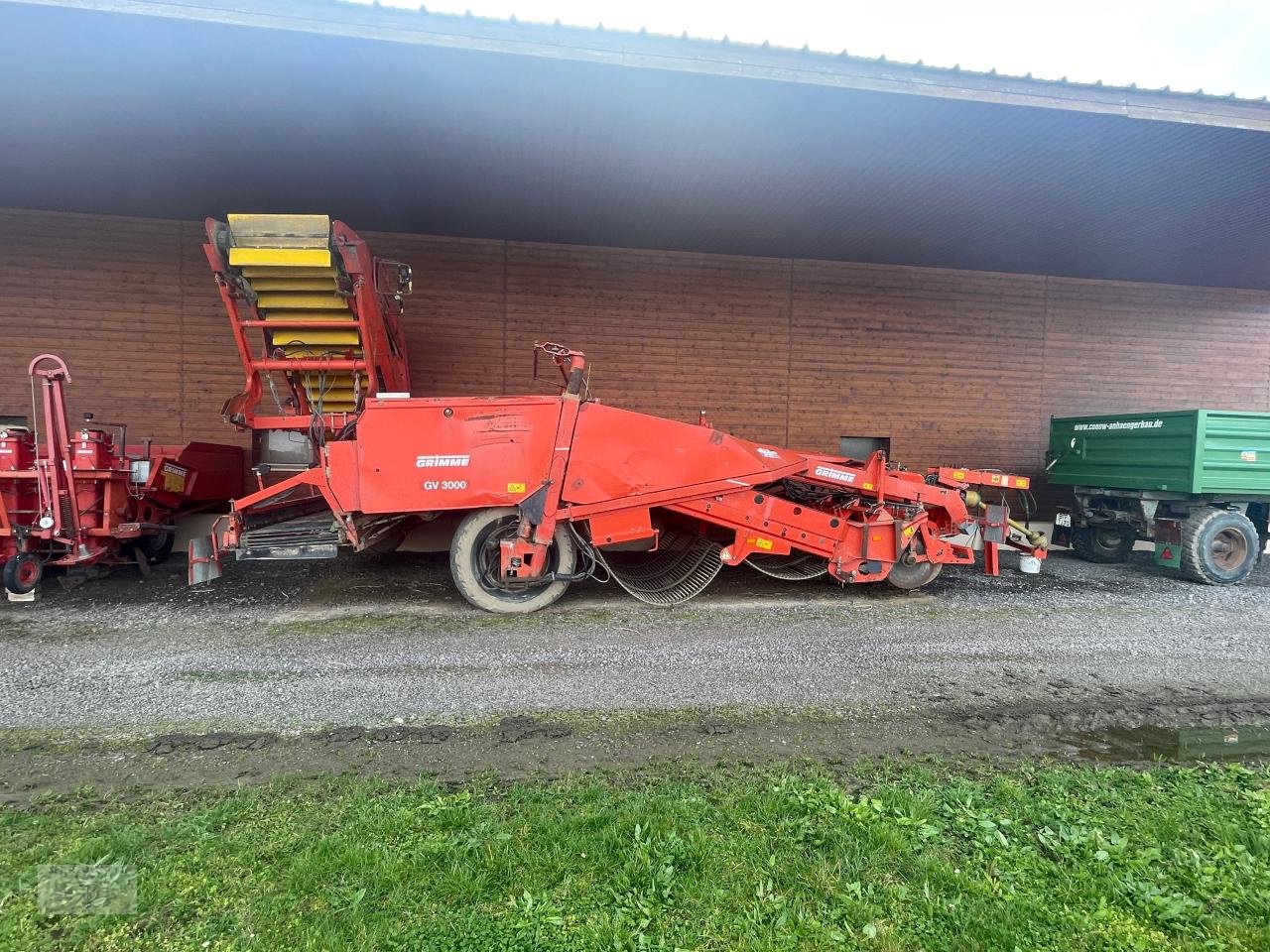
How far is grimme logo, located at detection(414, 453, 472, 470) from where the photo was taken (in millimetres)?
5082

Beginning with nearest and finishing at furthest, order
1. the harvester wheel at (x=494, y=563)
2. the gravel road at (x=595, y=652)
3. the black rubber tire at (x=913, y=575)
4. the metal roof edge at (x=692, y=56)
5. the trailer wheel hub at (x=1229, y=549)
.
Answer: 1. the gravel road at (x=595, y=652)
2. the metal roof edge at (x=692, y=56)
3. the harvester wheel at (x=494, y=563)
4. the black rubber tire at (x=913, y=575)
5. the trailer wheel hub at (x=1229, y=549)

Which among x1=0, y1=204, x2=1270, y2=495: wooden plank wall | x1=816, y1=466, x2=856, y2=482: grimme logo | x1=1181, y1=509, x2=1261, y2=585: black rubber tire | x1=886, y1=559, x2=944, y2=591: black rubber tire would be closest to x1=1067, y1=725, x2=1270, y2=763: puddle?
x1=816, y1=466, x2=856, y2=482: grimme logo

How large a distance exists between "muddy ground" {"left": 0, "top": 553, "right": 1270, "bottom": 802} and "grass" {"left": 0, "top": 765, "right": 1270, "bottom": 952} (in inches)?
14.0

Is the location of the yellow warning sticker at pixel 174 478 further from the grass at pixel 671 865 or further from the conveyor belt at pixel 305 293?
the grass at pixel 671 865

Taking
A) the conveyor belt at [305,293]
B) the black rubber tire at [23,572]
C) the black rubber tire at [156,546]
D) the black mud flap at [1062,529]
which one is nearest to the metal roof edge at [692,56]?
the conveyor belt at [305,293]

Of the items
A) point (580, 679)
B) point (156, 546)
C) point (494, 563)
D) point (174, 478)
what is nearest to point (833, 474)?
point (580, 679)

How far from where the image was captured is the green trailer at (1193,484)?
21.9 ft

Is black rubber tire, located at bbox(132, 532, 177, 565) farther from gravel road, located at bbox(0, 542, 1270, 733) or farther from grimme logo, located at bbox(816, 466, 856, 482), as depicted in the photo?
grimme logo, located at bbox(816, 466, 856, 482)

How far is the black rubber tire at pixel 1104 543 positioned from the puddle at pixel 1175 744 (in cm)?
576

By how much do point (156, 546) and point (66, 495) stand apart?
173 cm

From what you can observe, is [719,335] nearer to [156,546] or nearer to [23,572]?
[156,546]

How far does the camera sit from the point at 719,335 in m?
9.19

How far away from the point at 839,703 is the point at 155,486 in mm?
6827

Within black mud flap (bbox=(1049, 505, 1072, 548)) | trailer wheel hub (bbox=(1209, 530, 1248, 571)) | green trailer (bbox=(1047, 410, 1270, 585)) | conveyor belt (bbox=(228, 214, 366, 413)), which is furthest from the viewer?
black mud flap (bbox=(1049, 505, 1072, 548))
